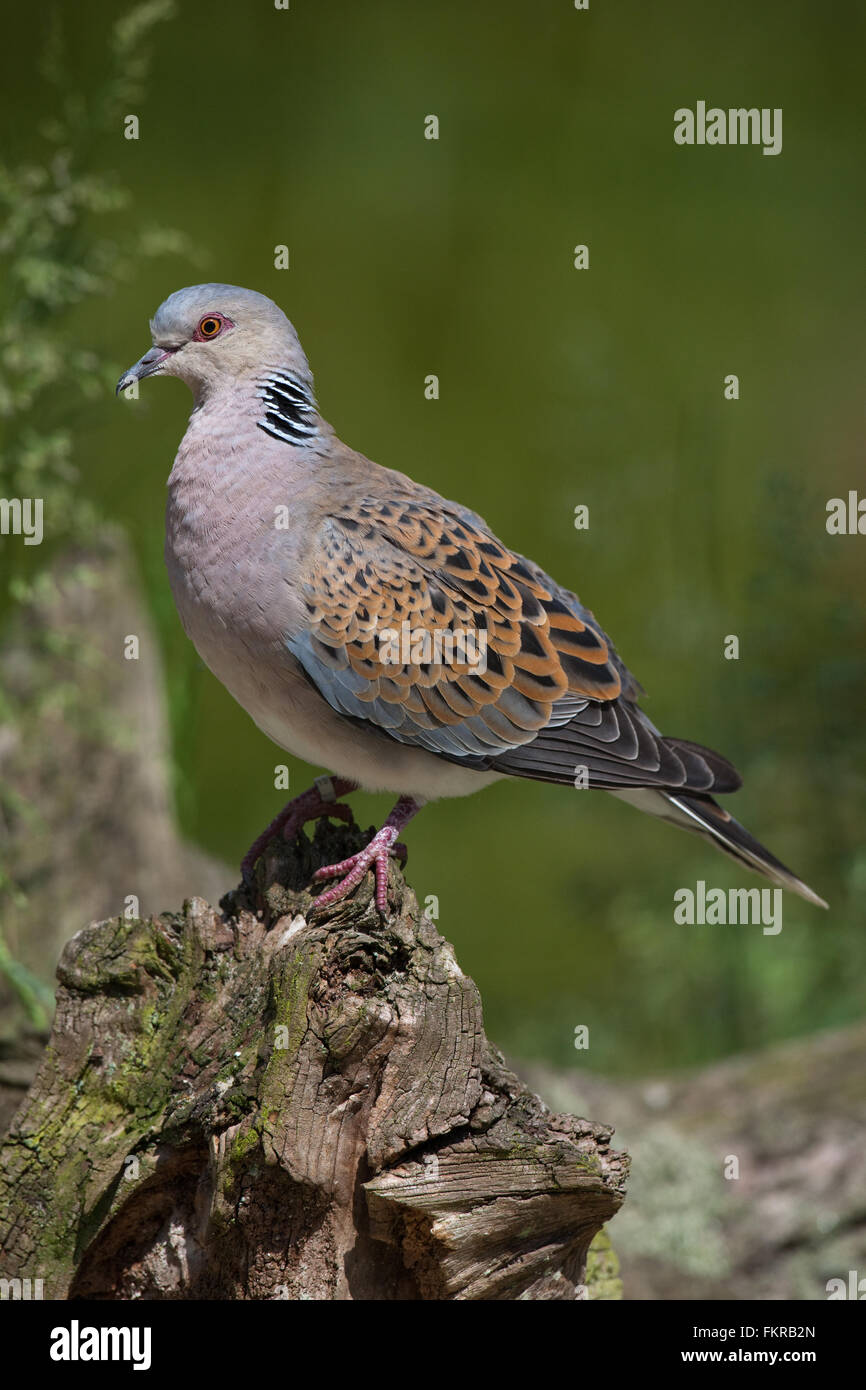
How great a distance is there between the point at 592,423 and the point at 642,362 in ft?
2.56

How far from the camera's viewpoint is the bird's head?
13.1 ft

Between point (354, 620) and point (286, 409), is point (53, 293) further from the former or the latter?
point (354, 620)

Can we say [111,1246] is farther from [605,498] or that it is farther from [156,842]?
[605,498]

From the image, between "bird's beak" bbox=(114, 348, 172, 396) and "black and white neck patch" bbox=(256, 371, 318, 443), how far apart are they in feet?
0.92

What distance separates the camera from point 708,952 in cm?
682

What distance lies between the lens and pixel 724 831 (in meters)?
4.21

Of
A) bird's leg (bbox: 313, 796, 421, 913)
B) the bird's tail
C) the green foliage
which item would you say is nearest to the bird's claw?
A: bird's leg (bbox: 313, 796, 421, 913)

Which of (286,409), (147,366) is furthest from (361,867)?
(147,366)

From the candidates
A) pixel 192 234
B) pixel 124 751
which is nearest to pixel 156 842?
pixel 124 751

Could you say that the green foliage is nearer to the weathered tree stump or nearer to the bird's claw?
the weathered tree stump

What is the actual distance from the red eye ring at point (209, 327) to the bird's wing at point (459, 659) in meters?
0.61

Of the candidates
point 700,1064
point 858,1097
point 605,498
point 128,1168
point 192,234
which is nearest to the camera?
point 128,1168

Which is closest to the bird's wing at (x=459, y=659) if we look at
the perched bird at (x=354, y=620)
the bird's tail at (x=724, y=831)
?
the perched bird at (x=354, y=620)

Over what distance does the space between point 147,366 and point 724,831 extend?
6.88ft
